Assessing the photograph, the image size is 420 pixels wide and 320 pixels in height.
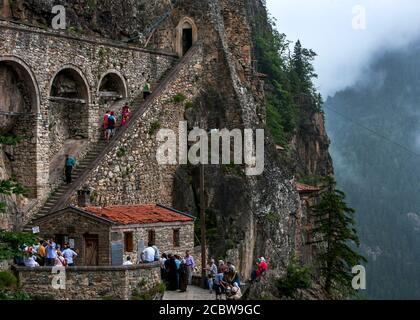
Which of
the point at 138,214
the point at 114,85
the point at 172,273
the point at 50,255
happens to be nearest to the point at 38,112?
the point at 114,85

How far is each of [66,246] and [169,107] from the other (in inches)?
480

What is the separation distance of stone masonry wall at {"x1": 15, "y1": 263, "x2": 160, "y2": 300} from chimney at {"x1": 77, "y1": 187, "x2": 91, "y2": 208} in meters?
6.54

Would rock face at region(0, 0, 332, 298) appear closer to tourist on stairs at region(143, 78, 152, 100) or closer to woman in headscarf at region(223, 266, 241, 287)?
tourist on stairs at region(143, 78, 152, 100)

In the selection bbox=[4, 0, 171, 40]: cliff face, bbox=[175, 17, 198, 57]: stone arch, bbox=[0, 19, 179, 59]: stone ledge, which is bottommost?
bbox=[0, 19, 179, 59]: stone ledge

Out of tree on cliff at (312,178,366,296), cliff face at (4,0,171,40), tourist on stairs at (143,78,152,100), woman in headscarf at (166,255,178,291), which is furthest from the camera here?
tree on cliff at (312,178,366,296)

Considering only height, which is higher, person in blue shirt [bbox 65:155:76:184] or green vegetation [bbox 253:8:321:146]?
green vegetation [bbox 253:8:321:146]

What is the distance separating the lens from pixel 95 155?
37188 millimetres

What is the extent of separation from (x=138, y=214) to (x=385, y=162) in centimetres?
11366

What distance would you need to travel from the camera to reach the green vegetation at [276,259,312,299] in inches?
1435

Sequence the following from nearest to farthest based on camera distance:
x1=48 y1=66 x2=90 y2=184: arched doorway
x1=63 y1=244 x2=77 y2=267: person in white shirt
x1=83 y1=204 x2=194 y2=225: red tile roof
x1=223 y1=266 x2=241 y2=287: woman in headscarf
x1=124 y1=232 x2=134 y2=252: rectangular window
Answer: x1=63 y1=244 x2=77 y2=267: person in white shirt → x1=223 y1=266 x2=241 y2=287: woman in headscarf → x1=124 y1=232 x2=134 y2=252: rectangular window → x1=83 y1=204 x2=194 y2=225: red tile roof → x1=48 y1=66 x2=90 y2=184: arched doorway

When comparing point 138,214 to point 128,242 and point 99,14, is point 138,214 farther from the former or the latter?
point 99,14

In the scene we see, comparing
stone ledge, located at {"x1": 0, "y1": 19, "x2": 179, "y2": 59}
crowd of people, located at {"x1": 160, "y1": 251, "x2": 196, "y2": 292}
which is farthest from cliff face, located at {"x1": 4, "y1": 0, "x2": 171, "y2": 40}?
crowd of people, located at {"x1": 160, "y1": 251, "x2": 196, "y2": 292}
